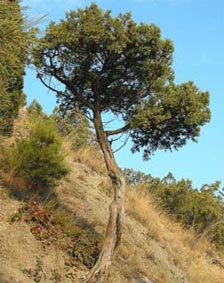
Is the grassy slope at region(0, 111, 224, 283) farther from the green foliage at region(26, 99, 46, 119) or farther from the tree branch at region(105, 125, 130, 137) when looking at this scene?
the green foliage at region(26, 99, 46, 119)

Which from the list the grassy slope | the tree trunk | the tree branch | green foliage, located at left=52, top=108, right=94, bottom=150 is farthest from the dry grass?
the tree branch

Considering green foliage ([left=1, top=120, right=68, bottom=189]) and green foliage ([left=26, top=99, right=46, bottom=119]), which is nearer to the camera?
green foliage ([left=1, top=120, right=68, bottom=189])

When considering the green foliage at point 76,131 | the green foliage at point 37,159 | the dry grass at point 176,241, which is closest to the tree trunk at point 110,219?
the green foliage at point 37,159

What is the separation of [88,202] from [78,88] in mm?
4238

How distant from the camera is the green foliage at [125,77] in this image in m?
16.0

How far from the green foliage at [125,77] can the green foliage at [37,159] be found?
45.6 inches

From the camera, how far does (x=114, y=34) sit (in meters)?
15.7

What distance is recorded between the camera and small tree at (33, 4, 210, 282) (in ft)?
51.7

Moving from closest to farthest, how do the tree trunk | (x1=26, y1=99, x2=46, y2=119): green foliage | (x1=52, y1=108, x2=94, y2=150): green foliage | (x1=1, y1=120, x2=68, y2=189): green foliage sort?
the tree trunk
(x1=1, y1=120, x2=68, y2=189): green foliage
(x1=52, y1=108, x2=94, y2=150): green foliage
(x1=26, y1=99, x2=46, y2=119): green foliage

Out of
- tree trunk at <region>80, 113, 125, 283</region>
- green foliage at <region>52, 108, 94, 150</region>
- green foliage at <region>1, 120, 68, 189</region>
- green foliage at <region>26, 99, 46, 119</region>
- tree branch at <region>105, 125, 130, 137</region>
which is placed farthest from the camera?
green foliage at <region>26, 99, 46, 119</region>

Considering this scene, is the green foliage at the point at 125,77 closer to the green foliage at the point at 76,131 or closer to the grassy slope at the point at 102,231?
the grassy slope at the point at 102,231

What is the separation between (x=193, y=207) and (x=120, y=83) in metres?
11.6

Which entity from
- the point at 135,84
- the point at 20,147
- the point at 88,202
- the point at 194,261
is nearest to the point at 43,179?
the point at 20,147

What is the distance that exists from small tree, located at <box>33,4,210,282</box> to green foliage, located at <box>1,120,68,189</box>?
3.64ft
